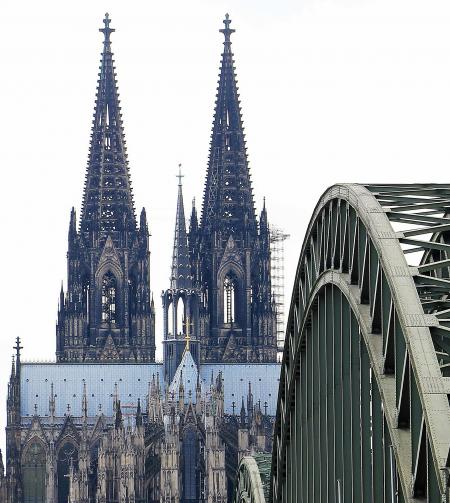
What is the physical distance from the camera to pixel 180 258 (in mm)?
124625

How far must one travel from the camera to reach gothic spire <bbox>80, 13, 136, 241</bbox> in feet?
417

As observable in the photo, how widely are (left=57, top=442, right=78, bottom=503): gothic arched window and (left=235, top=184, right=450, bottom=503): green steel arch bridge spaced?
87826mm

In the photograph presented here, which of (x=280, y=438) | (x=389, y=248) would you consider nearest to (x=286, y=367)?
(x=280, y=438)

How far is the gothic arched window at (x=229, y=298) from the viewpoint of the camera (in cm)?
12606

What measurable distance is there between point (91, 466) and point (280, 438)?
84.3 m

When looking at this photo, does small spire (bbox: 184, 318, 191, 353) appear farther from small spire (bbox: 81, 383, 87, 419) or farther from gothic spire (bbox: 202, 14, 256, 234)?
small spire (bbox: 81, 383, 87, 419)

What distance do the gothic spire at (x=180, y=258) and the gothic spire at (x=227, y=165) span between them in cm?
169

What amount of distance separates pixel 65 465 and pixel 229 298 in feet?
47.1

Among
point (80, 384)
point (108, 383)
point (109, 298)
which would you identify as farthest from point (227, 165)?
point (80, 384)

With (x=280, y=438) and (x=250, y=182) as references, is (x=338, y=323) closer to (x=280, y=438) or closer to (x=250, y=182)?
(x=280, y=438)

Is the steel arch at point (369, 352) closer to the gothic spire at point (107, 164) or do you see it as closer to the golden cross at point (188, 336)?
the golden cross at point (188, 336)

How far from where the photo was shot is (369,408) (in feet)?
87.9

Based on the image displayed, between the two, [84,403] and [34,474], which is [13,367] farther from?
[34,474]

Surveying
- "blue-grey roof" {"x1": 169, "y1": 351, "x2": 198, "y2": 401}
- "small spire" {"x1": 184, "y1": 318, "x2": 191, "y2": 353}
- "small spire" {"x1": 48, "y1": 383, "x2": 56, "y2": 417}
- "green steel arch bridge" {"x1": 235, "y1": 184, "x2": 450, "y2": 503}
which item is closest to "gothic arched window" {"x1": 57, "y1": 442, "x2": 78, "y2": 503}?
"small spire" {"x1": 48, "y1": 383, "x2": 56, "y2": 417}
